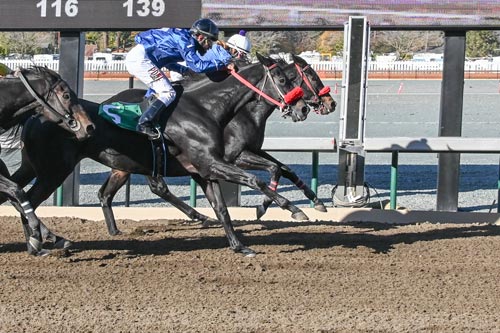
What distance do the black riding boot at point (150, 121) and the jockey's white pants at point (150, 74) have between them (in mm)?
108

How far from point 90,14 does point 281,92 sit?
3164 mm

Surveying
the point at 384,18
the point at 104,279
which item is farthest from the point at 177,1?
the point at 104,279

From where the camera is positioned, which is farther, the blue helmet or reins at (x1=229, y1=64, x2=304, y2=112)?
reins at (x1=229, y1=64, x2=304, y2=112)

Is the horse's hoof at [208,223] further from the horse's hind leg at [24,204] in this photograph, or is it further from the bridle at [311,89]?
the horse's hind leg at [24,204]

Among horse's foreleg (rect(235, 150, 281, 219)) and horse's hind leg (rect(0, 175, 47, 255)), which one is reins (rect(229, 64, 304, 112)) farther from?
horse's hind leg (rect(0, 175, 47, 255))

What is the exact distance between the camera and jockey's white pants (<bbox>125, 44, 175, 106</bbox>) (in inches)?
324

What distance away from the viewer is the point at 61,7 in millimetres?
10914

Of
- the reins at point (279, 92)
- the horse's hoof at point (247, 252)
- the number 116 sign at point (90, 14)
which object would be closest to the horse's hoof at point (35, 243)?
the horse's hoof at point (247, 252)

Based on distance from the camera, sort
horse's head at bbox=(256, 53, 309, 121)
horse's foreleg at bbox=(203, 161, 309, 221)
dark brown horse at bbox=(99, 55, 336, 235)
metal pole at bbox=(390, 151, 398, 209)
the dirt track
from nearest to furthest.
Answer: the dirt track, horse's foreleg at bbox=(203, 161, 309, 221), horse's head at bbox=(256, 53, 309, 121), dark brown horse at bbox=(99, 55, 336, 235), metal pole at bbox=(390, 151, 398, 209)

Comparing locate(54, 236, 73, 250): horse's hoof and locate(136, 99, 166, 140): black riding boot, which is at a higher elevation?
locate(136, 99, 166, 140): black riding boot

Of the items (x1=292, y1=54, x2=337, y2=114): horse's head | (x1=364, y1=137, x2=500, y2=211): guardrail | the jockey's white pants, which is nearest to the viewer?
the jockey's white pants

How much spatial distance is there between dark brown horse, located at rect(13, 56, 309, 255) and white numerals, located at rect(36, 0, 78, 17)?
2915 mm

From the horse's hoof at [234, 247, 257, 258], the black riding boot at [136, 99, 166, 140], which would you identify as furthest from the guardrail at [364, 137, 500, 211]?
the black riding boot at [136, 99, 166, 140]

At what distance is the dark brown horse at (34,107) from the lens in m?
7.23
